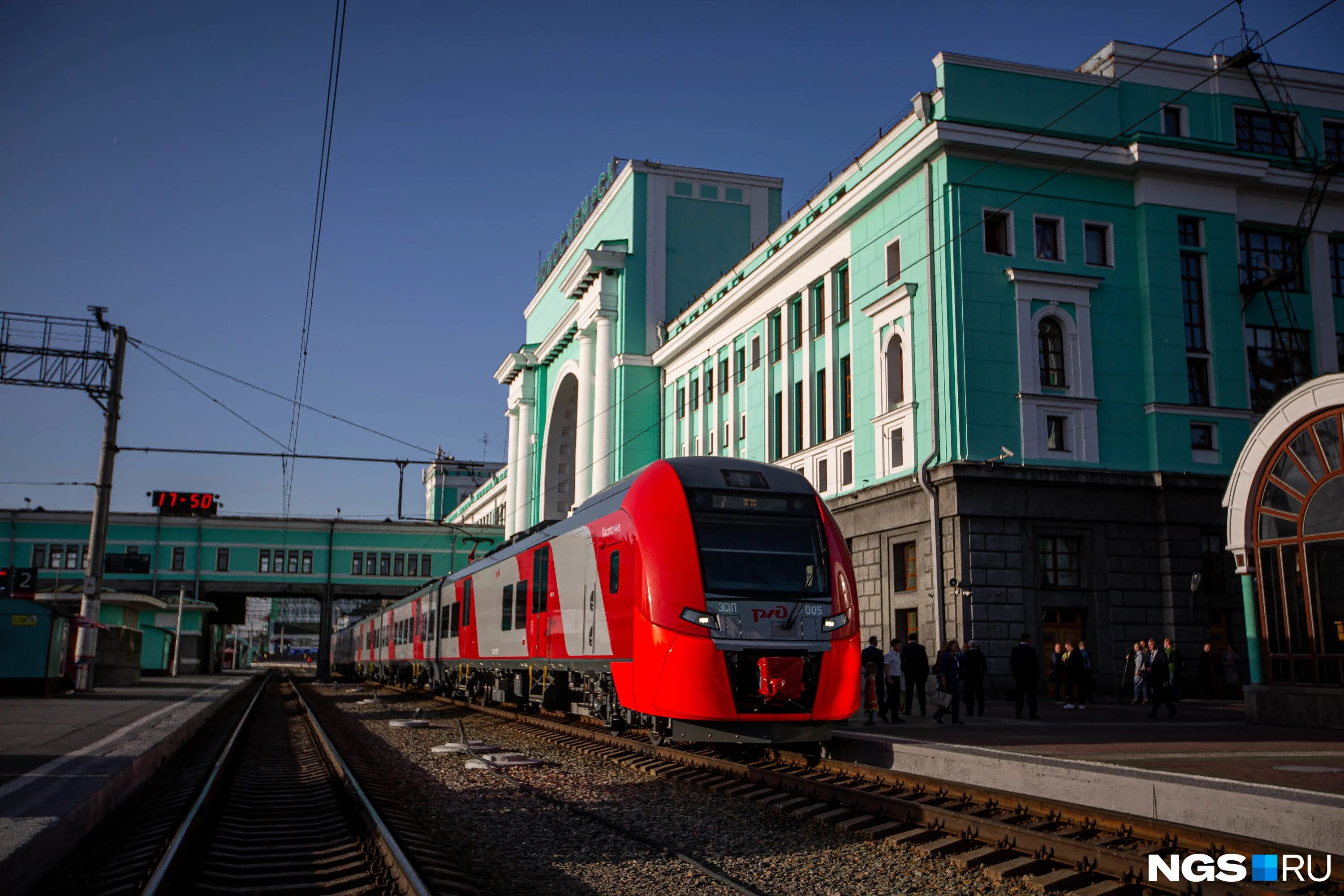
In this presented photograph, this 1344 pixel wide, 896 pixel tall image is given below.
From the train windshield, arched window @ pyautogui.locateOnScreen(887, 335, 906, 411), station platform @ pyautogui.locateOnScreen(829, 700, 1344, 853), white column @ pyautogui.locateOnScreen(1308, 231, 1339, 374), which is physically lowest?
station platform @ pyautogui.locateOnScreen(829, 700, 1344, 853)

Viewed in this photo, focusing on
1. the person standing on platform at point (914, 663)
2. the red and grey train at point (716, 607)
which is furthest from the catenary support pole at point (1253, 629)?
the red and grey train at point (716, 607)

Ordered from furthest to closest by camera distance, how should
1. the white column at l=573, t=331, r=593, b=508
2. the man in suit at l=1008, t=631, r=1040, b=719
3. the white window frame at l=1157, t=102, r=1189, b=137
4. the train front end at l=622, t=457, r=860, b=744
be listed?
the white column at l=573, t=331, r=593, b=508
the white window frame at l=1157, t=102, r=1189, b=137
the man in suit at l=1008, t=631, r=1040, b=719
the train front end at l=622, t=457, r=860, b=744

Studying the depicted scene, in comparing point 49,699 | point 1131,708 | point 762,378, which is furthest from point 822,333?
point 49,699

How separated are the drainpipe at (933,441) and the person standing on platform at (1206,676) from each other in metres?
6.29

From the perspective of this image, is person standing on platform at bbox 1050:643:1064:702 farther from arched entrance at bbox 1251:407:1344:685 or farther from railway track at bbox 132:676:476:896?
railway track at bbox 132:676:476:896

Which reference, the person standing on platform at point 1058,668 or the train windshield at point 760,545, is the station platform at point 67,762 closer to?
the train windshield at point 760,545

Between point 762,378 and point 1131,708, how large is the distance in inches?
672

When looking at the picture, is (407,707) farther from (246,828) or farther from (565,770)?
(246,828)

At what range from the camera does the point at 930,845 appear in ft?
25.3

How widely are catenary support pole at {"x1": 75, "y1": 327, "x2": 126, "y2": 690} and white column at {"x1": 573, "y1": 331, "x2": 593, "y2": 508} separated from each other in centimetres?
2490

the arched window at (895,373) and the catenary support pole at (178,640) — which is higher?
the arched window at (895,373)

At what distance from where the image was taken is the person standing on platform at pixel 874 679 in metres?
17.5

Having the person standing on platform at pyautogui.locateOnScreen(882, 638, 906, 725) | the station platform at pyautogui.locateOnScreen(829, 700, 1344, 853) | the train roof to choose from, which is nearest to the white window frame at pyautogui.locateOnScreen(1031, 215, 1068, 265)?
the station platform at pyautogui.locateOnScreen(829, 700, 1344, 853)

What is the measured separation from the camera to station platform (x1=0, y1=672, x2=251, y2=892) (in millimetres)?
7047
